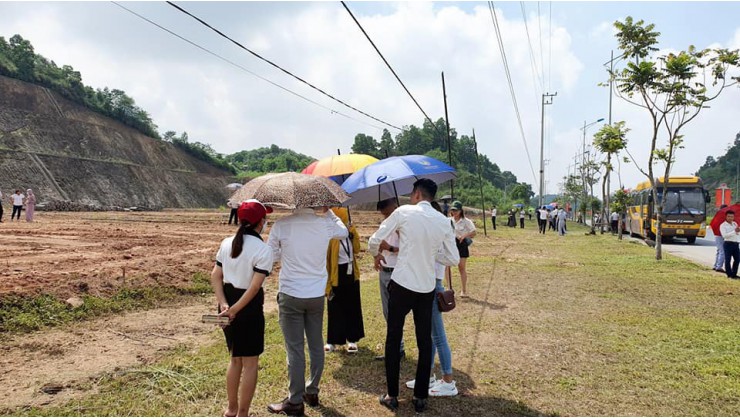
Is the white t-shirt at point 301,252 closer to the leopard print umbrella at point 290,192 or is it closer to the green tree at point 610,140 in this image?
the leopard print umbrella at point 290,192

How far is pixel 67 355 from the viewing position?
5711mm

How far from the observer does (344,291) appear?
213 inches

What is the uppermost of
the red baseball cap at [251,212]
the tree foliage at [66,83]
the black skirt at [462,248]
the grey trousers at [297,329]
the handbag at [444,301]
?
the tree foliage at [66,83]

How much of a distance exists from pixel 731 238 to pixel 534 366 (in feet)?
27.1

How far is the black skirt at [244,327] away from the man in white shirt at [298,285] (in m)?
0.33

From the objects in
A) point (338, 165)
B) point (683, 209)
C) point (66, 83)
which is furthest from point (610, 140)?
point (66, 83)

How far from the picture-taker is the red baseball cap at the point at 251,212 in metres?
3.61

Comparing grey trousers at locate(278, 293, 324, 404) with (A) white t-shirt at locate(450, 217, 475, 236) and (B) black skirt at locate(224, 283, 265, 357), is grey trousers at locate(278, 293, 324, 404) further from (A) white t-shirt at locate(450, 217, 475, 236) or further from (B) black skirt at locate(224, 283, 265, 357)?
(A) white t-shirt at locate(450, 217, 475, 236)

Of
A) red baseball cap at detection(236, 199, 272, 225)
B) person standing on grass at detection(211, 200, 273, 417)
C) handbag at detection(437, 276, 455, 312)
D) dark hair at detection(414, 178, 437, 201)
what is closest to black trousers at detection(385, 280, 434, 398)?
handbag at detection(437, 276, 455, 312)

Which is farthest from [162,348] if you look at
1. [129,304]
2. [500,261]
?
[500,261]

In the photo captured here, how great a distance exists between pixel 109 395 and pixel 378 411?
96.4 inches

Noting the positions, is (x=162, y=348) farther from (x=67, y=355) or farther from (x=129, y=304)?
(x=129, y=304)

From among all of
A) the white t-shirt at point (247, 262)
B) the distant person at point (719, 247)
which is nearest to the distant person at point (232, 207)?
the white t-shirt at point (247, 262)

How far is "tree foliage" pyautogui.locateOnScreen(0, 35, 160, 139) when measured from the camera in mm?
56750
